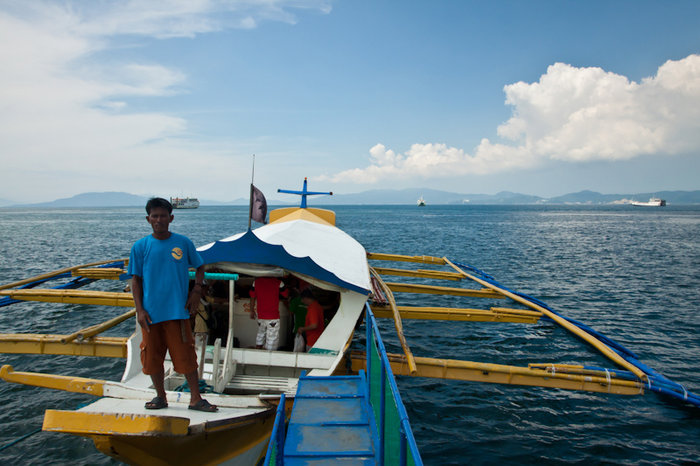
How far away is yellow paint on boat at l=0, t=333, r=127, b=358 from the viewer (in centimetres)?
770

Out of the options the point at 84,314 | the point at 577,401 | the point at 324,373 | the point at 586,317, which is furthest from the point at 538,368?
the point at 84,314

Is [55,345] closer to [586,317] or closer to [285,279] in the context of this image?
[285,279]

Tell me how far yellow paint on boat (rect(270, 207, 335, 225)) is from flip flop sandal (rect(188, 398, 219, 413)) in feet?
28.5

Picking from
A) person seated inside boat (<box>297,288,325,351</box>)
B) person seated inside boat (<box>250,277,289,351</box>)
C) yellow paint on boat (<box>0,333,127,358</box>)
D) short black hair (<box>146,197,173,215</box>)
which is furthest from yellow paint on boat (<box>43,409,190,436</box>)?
yellow paint on boat (<box>0,333,127,358</box>)

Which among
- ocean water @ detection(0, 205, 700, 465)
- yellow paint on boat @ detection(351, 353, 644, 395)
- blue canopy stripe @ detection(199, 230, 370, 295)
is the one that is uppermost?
blue canopy stripe @ detection(199, 230, 370, 295)

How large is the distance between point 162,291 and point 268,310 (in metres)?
3.06

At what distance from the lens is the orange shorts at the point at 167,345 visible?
4.61 meters

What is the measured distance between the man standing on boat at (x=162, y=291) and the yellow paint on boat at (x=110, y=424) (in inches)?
37.8

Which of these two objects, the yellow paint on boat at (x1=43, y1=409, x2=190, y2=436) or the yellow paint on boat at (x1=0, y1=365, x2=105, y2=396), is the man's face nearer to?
the yellow paint on boat at (x1=43, y1=409, x2=190, y2=436)

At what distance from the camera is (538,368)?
798cm

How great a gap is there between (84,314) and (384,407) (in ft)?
51.6

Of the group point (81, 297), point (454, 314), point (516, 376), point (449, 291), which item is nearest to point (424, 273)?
point (449, 291)

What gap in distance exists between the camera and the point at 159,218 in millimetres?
4426

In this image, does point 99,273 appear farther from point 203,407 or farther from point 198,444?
point 198,444
